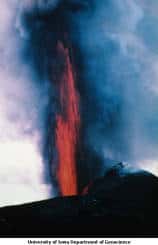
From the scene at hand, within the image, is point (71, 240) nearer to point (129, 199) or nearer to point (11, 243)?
point (11, 243)

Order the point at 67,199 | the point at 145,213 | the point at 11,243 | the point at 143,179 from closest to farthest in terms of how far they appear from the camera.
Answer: the point at 11,243 → the point at 145,213 → the point at 67,199 → the point at 143,179

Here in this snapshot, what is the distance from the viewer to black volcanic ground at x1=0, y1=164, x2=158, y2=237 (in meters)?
19.4

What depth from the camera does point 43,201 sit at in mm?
26844

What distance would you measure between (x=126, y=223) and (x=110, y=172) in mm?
8839

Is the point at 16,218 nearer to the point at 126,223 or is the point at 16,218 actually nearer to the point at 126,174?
the point at 126,223

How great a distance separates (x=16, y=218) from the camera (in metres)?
22.9

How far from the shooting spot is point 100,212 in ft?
70.5

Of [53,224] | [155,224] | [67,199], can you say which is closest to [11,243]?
[53,224]

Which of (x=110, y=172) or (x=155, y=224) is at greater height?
(x=110, y=172)

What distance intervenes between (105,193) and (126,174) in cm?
410

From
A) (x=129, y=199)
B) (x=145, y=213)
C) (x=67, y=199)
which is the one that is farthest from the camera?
(x=67, y=199)

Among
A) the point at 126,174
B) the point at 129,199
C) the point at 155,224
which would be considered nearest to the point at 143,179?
the point at 126,174

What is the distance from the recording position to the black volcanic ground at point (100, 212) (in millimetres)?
19422

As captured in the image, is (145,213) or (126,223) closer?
(126,223)
